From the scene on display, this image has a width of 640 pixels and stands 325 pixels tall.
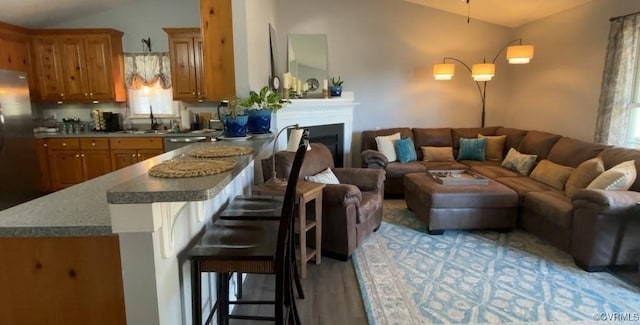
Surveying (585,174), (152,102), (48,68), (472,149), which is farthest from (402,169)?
(48,68)

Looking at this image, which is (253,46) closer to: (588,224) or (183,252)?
(183,252)

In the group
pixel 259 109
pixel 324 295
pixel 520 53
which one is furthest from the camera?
pixel 520 53

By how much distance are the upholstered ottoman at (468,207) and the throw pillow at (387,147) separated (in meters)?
1.52

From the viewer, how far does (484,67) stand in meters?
4.99

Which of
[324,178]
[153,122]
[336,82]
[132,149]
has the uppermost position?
[336,82]

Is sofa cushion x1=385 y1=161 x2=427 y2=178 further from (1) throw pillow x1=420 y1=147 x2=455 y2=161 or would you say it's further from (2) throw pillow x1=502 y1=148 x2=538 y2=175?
(2) throw pillow x1=502 y1=148 x2=538 y2=175

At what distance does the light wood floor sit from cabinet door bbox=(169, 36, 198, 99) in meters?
3.38

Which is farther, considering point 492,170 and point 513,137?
point 513,137

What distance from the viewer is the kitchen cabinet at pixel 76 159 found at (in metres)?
5.12

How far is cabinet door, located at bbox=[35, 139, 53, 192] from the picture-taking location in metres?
5.05

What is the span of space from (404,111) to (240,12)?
3552mm

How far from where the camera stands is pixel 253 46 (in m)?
3.51

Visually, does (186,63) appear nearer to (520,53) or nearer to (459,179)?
(459,179)

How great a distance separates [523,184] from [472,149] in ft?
4.86
